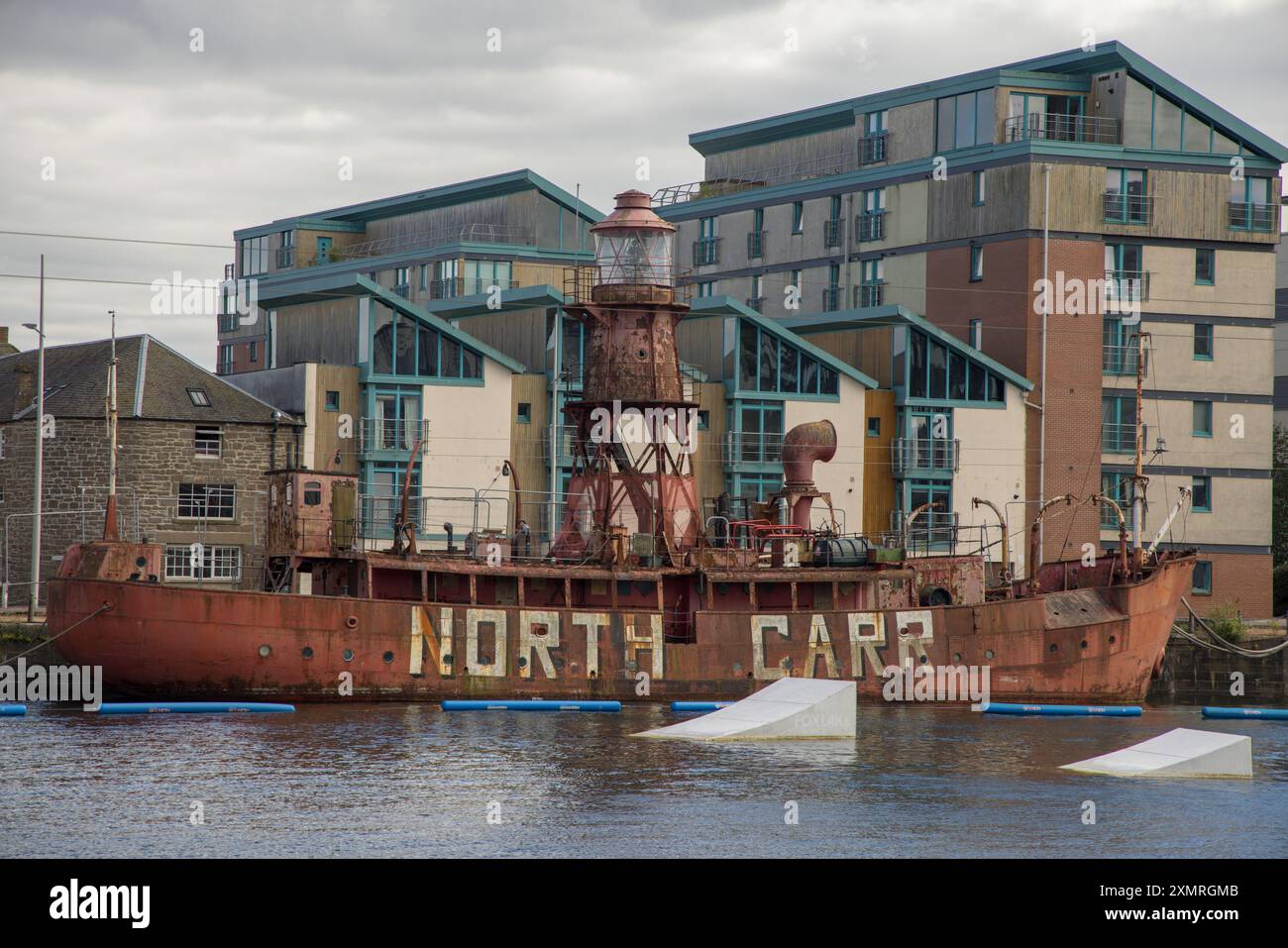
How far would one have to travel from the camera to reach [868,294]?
266 ft

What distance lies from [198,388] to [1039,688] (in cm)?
3173

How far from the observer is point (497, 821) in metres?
31.4

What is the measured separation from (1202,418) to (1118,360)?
4663 mm

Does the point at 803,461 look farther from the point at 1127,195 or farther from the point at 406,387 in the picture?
the point at 1127,195

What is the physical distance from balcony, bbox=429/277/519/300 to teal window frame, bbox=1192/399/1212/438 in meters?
33.8

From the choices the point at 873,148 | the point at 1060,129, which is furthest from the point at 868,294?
the point at 1060,129

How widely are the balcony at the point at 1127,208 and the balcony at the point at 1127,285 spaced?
2156mm

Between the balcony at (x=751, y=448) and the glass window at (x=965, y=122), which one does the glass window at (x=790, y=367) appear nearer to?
the balcony at (x=751, y=448)

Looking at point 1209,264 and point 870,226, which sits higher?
point 870,226

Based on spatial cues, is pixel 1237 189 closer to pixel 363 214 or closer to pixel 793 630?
pixel 793 630

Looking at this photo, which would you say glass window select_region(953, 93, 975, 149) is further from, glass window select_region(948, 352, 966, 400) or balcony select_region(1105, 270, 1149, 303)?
glass window select_region(948, 352, 966, 400)

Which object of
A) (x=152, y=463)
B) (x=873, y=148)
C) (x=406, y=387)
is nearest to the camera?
(x=152, y=463)
